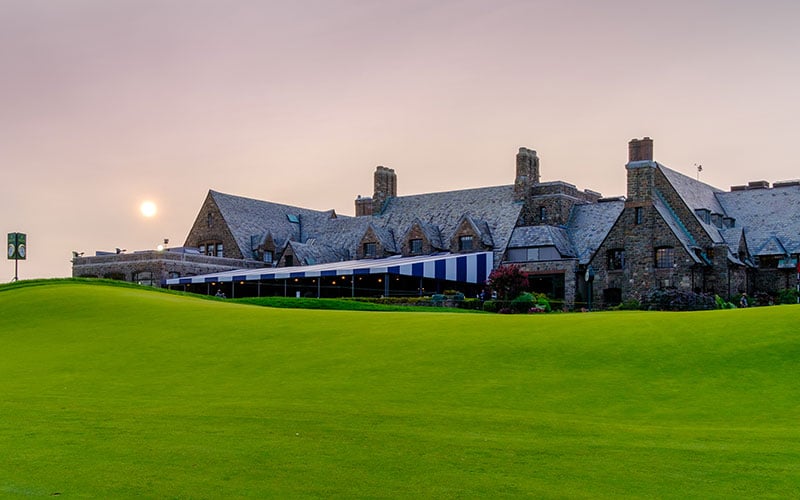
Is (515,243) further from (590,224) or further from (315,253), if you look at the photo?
(315,253)

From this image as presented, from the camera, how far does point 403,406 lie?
763 inches

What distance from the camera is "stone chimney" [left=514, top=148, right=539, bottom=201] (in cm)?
8225

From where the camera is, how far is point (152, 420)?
1750 centimetres

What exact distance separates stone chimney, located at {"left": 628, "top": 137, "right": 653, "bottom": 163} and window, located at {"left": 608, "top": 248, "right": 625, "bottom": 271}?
7.54 metres

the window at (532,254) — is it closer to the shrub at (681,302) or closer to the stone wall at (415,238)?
the stone wall at (415,238)

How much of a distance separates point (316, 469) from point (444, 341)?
→ 13.8 m

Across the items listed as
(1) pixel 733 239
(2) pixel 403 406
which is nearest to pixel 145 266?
(1) pixel 733 239

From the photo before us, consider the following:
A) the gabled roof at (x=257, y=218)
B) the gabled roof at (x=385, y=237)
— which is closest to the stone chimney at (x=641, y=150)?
the gabled roof at (x=385, y=237)

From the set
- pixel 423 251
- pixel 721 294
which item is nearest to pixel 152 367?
pixel 721 294

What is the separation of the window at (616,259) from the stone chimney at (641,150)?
7537mm

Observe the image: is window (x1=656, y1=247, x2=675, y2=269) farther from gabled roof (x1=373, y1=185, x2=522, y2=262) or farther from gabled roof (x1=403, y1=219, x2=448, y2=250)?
gabled roof (x1=403, y1=219, x2=448, y2=250)

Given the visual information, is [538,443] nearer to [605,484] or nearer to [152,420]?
[605,484]

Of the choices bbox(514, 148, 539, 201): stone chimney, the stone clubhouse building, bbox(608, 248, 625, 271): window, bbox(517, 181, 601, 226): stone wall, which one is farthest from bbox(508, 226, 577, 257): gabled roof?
bbox(608, 248, 625, 271): window

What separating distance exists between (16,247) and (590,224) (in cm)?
4778
